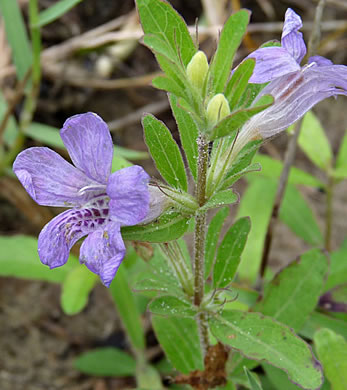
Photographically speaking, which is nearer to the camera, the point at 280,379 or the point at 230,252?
the point at 230,252

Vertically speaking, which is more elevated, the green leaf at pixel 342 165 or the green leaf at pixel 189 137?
the green leaf at pixel 189 137

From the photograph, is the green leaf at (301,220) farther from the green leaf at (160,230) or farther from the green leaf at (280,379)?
the green leaf at (160,230)

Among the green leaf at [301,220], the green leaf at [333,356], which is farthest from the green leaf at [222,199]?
the green leaf at [301,220]

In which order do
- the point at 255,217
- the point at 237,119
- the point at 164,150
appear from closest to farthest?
the point at 237,119 < the point at 164,150 < the point at 255,217

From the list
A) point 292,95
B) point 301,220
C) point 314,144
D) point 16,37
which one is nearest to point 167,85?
point 292,95

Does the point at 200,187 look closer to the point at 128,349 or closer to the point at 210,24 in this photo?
the point at 128,349

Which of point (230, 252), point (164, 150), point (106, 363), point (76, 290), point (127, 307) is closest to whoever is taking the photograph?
point (164, 150)

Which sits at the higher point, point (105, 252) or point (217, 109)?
point (217, 109)

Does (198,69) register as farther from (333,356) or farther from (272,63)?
(333,356)
